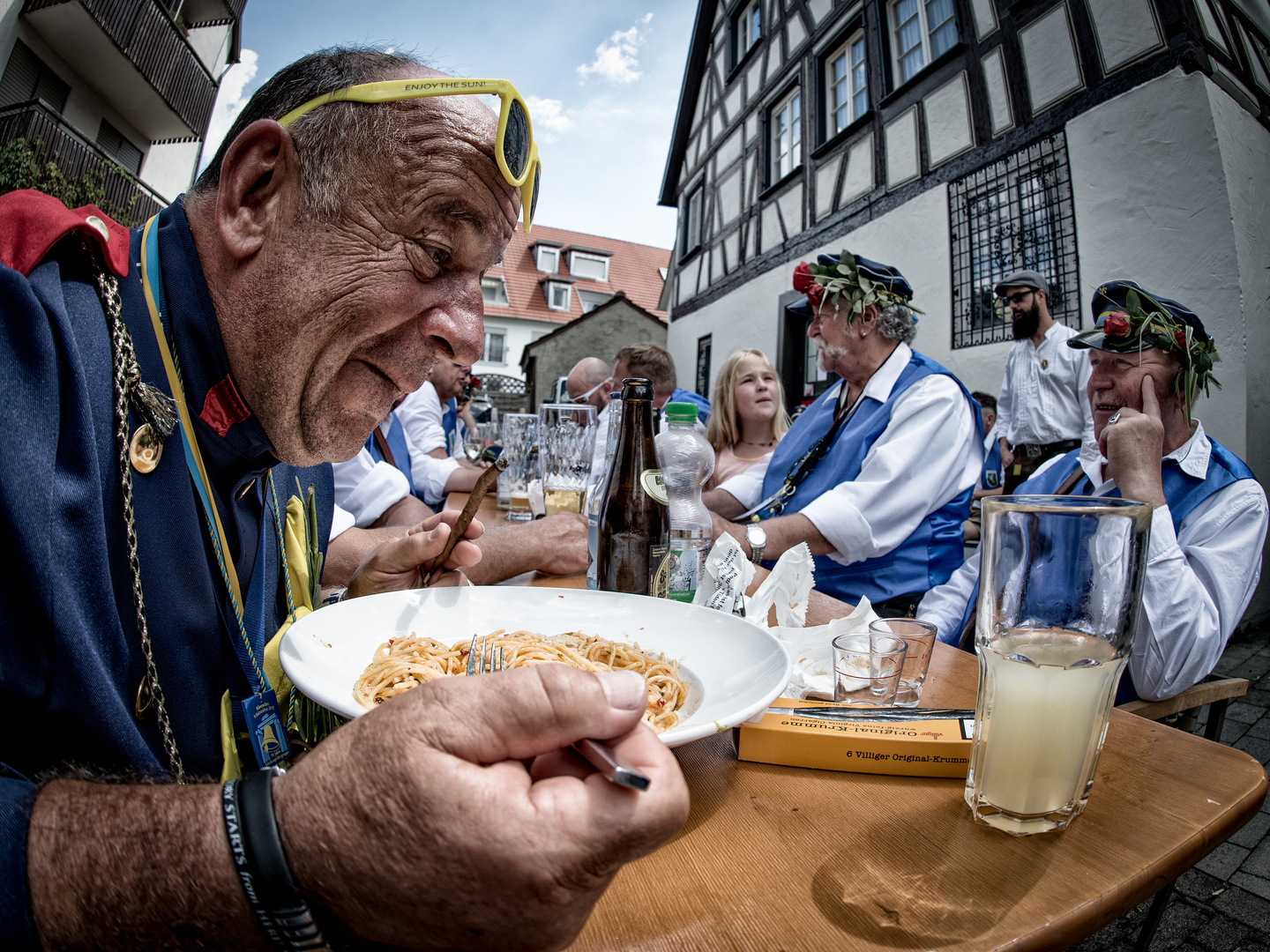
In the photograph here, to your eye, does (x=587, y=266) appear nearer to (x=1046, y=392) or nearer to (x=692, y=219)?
(x=692, y=219)

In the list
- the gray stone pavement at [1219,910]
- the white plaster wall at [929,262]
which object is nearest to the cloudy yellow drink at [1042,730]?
the gray stone pavement at [1219,910]

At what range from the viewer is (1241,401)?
16.0 ft

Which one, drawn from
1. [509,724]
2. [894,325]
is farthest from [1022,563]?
[894,325]

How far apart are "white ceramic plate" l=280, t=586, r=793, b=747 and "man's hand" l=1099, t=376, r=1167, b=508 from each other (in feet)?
5.33

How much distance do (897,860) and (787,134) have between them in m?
12.3

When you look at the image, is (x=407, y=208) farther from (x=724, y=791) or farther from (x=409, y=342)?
(x=724, y=791)

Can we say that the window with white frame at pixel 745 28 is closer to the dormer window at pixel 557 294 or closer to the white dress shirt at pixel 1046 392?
the white dress shirt at pixel 1046 392

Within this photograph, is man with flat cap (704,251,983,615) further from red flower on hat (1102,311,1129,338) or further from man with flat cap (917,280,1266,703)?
red flower on hat (1102,311,1129,338)

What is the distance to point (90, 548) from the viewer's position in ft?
2.75

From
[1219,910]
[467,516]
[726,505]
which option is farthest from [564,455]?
[1219,910]

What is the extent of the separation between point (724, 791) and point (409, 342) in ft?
2.92

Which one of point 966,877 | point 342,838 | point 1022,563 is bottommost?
point 966,877

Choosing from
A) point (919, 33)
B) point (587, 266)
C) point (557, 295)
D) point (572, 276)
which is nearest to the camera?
point (919, 33)

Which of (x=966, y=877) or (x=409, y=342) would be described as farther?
(x=409, y=342)
